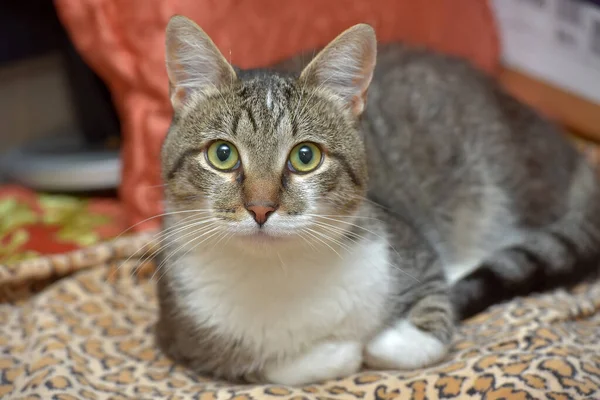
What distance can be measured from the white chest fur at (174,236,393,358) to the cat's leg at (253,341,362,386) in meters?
0.03

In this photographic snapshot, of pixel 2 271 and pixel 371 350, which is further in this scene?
pixel 2 271

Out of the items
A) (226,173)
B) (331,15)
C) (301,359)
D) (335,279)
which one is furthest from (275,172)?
(331,15)

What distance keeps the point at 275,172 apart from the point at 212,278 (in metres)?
0.34

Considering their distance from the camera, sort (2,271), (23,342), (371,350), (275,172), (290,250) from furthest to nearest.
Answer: (2,271)
(23,342)
(371,350)
(290,250)
(275,172)

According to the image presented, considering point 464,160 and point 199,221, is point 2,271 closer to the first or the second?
point 199,221

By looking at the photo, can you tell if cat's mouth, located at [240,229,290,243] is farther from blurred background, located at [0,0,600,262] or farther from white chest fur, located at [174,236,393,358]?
blurred background, located at [0,0,600,262]

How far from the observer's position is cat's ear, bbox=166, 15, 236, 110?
1.45 metres

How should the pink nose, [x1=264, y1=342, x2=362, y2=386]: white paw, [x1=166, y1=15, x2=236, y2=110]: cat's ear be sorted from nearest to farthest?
1. the pink nose
2. [x1=166, y1=15, x2=236, y2=110]: cat's ear
3. [x1=264, y1=342, x2=362, y2=386]: white paw

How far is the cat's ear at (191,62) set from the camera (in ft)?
4.76

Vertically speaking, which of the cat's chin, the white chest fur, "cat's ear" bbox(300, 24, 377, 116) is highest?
"cat's ear" bbox(300, 24, 377, 116)

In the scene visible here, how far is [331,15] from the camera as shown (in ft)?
7.63

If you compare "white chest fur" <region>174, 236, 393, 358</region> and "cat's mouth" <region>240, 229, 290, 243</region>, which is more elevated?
"cat's mouth" <region>240, 229, 290, 243</region>

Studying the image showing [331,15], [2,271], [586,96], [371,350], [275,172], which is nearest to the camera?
[275,172]

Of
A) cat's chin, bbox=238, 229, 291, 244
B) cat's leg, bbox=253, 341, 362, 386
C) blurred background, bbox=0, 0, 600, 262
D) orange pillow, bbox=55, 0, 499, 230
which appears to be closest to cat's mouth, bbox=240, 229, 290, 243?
cat's chin, bbox=238, 229, 291, 244
